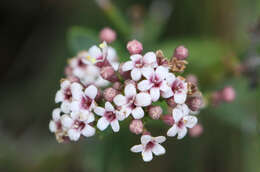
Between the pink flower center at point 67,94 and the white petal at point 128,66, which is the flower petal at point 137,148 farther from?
the pink flower center at point 67,94

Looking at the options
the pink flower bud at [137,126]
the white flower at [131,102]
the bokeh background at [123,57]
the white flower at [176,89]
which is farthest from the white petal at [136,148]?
the bokeh background at [123,57]

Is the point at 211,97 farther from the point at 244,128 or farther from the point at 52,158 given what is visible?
the point at 52,158

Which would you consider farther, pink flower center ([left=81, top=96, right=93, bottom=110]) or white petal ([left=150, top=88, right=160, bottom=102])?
pink flower center ([left=81, top=96, right=93, bottom=110])

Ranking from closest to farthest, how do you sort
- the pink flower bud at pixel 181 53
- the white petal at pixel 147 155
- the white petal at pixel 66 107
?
the white petal at pixel 147 155 → the white petal at pixel 66 107 → the pink flower bud at pixel 181 53

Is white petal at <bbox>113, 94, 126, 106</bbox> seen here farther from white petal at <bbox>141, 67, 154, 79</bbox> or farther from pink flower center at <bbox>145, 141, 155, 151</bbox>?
pink flower center at <bbox>145, 141, 155, 151</bbox>

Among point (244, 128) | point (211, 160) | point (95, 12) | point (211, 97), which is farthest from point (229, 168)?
point (95, 12)

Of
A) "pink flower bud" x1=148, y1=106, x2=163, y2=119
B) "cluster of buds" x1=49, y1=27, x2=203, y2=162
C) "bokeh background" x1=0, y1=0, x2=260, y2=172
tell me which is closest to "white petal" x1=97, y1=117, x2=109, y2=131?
"cluster of buds" x1=49, y1=27, x2=203, y2=162

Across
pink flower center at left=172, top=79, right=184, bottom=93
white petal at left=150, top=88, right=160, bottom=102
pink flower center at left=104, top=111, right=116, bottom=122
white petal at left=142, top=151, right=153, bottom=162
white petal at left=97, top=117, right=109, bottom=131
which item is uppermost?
pink flower center at left=172, top=79, right=184, bottom=93
